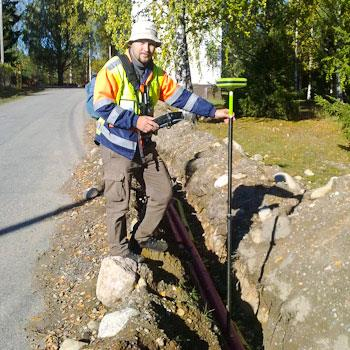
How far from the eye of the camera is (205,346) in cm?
361

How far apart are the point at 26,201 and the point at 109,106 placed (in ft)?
10.5

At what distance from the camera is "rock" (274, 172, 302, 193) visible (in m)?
6.03

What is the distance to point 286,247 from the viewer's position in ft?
16.1

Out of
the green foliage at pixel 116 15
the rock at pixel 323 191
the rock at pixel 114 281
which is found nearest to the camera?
the rock at pixel 114 281

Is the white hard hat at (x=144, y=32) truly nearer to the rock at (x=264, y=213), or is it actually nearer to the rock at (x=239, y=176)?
the rock at (x=264, y=213)

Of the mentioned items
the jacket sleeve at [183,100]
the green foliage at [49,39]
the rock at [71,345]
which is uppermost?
the green foliage at [49,39]

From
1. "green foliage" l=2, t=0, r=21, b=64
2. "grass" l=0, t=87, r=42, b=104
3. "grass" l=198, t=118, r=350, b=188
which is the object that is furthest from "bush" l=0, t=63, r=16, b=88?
"grass" l=198, t=118, r=350, b=188

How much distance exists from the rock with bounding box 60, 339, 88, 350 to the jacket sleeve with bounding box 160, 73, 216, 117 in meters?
2.22

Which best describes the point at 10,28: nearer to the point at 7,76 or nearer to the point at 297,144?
the point at 7,76

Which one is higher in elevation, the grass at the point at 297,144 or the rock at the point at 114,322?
the grass at the point at 297,144

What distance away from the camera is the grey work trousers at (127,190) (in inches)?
164

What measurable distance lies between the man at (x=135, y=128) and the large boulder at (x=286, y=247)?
1150 millimetres

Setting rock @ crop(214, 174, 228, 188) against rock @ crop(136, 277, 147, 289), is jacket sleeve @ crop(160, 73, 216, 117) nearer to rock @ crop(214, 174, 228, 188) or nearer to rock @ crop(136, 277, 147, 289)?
rock @ crop(136, 277, 147, 289)

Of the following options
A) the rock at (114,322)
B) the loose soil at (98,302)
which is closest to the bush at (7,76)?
the loose soil at (98,302)
